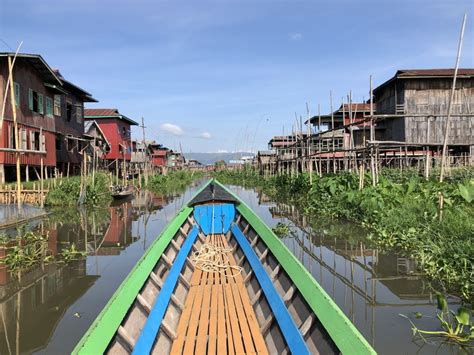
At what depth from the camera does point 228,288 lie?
5965 millimetres

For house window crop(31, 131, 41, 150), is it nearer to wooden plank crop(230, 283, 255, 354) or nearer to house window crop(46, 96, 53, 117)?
house window crop(46, 96, 53, 117)

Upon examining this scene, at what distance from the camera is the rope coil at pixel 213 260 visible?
6.75 meters

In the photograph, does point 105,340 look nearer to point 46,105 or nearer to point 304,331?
point 304,331

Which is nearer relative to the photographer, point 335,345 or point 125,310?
point 335,345

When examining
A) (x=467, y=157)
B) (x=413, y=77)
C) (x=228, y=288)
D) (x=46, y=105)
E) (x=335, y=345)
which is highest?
(x=413, y=77)

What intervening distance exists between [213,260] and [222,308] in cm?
223

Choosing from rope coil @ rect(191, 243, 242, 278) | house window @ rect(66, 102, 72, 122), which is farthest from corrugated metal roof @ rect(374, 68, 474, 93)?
rope coil @ rect(191, 243, 242, 278)

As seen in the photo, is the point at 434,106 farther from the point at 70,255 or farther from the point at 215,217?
the point at 70,255

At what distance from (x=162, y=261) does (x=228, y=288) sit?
1.09 meters

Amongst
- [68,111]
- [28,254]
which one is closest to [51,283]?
[28,254]

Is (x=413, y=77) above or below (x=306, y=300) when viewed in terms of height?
above

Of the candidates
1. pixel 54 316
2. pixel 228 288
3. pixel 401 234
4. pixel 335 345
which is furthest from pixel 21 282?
pixel 401 234

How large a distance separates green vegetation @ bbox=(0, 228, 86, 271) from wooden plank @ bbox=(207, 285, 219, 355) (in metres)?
4.82

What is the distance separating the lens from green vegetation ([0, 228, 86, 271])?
8.38 metres
